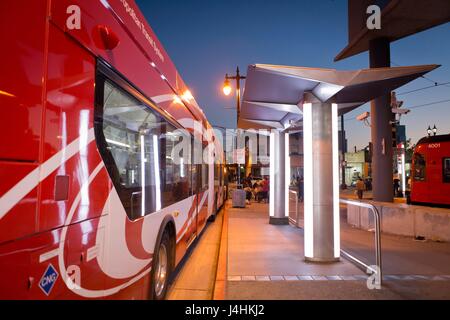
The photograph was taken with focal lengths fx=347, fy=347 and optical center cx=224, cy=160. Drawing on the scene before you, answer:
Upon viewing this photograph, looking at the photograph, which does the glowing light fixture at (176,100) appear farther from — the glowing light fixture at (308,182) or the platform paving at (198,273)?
the platform paving at (198,273)

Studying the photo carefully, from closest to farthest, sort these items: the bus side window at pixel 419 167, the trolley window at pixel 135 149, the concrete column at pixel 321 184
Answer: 1. the trolley window at pixel 135 149
2. the concrete column at pixel 321 184
3. the bus side window at pixel 419 167

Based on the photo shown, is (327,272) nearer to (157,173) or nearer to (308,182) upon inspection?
(308,182)

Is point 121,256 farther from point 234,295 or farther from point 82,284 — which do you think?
point 234,295

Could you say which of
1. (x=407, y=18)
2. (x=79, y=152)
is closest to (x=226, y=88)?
(x=407, y=18)

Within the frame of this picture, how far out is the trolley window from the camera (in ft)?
9.69

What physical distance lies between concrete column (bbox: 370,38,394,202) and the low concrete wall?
1.39m

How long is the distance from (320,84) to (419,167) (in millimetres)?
9755

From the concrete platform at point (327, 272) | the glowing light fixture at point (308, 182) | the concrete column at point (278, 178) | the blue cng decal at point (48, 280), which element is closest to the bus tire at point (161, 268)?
the concrete platform at point (327, 272)

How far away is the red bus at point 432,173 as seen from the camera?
12.9 meters

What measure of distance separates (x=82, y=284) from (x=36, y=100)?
1.34 meters

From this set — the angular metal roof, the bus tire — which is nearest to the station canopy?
the bus tire

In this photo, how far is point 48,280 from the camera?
82.0 inches

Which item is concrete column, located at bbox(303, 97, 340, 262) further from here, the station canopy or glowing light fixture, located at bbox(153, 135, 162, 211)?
glowing light fixture, located at bbox(153, 135, 162, 211)

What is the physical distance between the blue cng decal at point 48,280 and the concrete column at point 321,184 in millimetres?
4930
